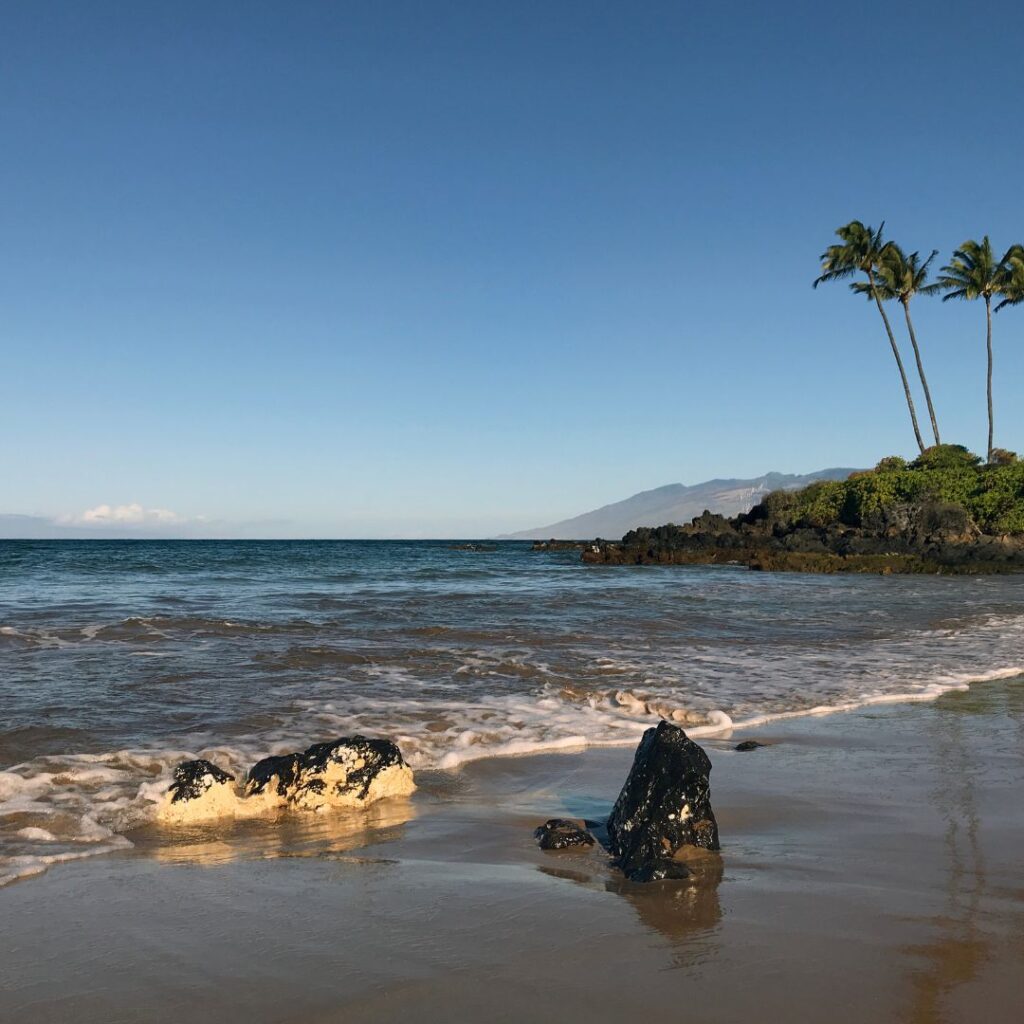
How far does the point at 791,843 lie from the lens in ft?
13.5

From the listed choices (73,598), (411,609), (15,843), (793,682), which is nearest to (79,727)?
(15,843)

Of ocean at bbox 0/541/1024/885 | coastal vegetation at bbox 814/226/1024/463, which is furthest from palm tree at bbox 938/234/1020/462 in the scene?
ocean at bbox 0/541/1024/885

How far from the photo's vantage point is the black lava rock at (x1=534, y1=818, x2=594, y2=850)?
403cm

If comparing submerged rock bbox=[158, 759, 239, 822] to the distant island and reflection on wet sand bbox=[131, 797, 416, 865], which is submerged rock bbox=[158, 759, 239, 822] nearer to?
reflection on wet sand bbox=[131, 797, 416, 865]

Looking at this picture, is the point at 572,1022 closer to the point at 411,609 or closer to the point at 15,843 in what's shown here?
the point at 15,843

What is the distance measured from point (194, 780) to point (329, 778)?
73 centimetres

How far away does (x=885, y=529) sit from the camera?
1602 inches

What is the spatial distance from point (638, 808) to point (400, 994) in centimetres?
163

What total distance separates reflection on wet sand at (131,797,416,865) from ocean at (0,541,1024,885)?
0.90 ft

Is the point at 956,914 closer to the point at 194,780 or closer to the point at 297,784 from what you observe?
the point at 297,784

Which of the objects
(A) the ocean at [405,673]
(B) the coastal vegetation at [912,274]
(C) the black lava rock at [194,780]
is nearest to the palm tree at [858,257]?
(B) the coastal vegetation at [912,274]

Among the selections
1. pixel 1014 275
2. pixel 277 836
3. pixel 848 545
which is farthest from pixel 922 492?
pixel 277 836

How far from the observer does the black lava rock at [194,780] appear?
15.3ft

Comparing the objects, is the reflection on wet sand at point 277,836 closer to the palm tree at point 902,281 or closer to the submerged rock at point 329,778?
the submerged rock at point 329,778
